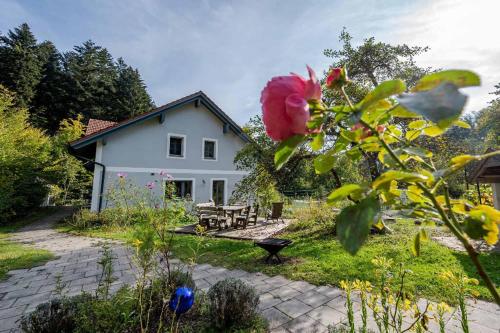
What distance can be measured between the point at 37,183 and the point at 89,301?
17.0 m

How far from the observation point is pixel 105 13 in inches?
240

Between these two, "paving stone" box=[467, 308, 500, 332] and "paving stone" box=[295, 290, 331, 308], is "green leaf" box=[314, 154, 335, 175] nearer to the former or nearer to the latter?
"paving stone" box=[295, 290, 331, 308]

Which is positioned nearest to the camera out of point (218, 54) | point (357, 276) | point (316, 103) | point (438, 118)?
point (438, 118)

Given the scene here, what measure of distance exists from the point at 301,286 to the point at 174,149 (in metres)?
12.1

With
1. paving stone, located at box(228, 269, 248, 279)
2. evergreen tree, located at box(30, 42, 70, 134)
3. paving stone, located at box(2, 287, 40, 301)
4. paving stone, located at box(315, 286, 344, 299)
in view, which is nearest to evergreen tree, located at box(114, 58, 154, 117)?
evergreen tree, located at box(30, 42, 70, 134)

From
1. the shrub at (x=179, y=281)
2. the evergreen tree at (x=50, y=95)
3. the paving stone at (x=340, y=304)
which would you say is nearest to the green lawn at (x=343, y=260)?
the shrub at (x=179, y=281)

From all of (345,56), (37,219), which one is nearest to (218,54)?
(345,56)

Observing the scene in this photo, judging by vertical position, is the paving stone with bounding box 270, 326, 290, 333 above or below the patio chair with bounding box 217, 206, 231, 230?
below

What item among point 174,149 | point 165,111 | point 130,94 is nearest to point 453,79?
point 165,111

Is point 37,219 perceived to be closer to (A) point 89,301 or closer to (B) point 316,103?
(A) point 89,301

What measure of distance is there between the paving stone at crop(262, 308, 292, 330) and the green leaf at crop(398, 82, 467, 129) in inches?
127

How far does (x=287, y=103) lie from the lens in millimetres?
429

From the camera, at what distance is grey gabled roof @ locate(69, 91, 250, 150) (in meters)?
11.6

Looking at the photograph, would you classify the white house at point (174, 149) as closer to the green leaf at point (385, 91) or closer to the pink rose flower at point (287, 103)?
the pink rose flower at point (287, 103)
